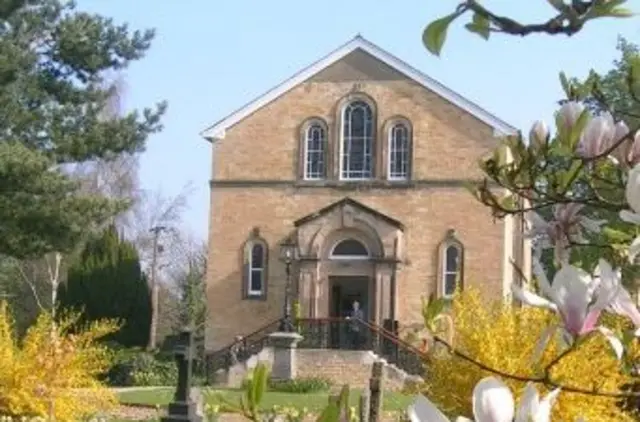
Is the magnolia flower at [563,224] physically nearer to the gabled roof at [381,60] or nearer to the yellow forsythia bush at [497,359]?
the yellow forsythia bush at [497,359]

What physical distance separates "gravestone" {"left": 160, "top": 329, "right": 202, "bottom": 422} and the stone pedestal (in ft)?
36.7

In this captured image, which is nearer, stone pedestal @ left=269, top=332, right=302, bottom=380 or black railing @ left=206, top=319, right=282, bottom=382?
stone pedestal @ left=269, top=332, right=302, bottom=380

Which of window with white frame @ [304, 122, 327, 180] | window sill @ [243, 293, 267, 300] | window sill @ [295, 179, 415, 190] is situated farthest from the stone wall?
window with white frame @ [304, 122, 327, 180]

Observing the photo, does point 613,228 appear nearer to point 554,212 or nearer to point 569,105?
point 554,212

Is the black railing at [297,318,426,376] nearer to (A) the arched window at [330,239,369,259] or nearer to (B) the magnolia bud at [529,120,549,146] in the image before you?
(A) the arched window at [330,239,369,259]

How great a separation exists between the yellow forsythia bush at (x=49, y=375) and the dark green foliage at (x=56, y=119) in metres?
5.78

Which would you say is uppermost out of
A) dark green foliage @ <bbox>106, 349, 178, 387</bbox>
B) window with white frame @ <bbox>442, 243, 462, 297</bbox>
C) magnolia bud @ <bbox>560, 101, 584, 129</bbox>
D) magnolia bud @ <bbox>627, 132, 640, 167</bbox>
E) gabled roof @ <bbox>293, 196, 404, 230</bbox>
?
gabled roof @ <bbox>293, 196, 404, 230</bbox>

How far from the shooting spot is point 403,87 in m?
35.8

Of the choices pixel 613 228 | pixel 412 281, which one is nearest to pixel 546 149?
pixel 613 228

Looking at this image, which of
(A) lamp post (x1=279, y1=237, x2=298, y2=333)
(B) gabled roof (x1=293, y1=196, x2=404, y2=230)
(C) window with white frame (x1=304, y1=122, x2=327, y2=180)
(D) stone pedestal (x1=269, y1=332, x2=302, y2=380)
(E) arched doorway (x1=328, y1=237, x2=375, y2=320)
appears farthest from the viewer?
(C) window with white frame (x1=304, y1=122, x2=327, y2=180)

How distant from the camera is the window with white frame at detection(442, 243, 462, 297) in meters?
34.8

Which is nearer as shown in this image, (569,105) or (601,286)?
(601,286)

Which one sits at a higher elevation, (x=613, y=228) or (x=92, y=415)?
(x=613, y=228)

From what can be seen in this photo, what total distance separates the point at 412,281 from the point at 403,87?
18.7 feet
